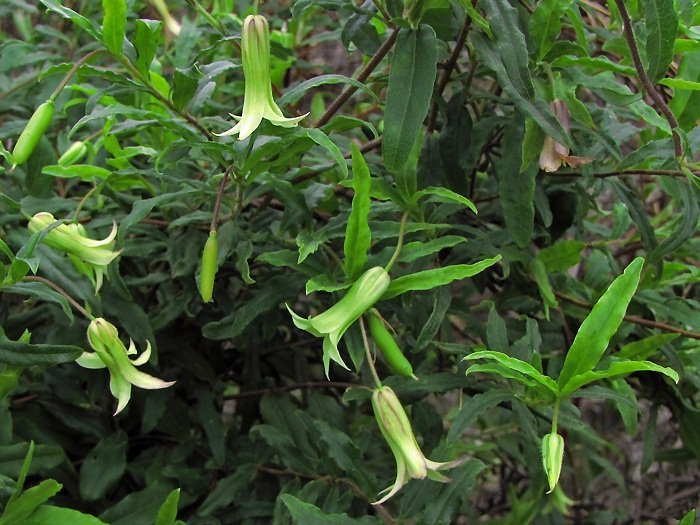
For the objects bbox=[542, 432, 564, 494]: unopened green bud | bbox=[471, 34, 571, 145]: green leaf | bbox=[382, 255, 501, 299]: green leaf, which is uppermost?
bbox=[471, 34, 571, 145]: green leaf

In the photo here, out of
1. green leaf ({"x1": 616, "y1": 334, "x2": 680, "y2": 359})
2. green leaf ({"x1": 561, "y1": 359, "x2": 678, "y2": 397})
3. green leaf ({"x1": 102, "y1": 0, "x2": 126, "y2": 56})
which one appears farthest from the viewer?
green leaf ({"x1": 616, "y1": 334, "x2": 680, "y2": 359})

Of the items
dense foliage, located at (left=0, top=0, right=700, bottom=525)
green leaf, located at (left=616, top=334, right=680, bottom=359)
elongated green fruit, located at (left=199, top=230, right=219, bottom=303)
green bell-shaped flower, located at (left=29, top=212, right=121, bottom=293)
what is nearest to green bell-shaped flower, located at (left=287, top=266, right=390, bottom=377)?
dense foliage, located at (left=0, top=0, right=700, bottom=525)

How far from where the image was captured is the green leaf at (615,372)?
560mm

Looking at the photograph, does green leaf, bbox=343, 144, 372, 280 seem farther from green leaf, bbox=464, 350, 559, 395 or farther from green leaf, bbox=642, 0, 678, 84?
green leaf, bbox=642, 0, 678, 84

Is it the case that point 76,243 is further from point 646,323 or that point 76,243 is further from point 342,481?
point 646,323

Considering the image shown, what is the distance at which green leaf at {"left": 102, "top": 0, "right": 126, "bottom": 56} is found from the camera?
26.2 inches

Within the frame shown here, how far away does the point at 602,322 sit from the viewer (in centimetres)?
60

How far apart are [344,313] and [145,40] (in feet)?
0.99

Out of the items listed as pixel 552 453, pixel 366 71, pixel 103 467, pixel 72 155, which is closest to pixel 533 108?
pixel 366 71

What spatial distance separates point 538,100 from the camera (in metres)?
0.64

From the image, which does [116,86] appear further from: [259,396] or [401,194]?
[259,396]

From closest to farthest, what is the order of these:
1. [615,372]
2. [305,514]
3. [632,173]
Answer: [615,372] < [305,514] < [632,173]

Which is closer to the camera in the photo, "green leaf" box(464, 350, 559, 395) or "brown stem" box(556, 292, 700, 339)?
"green leaf" box(464, 350, 559, 395)

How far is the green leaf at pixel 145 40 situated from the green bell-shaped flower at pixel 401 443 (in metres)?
0.35
